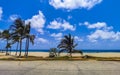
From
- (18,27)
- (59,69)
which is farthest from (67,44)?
(59,69)

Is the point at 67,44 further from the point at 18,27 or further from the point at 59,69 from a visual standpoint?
the point at 59,69

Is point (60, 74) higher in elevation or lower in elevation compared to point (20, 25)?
lower

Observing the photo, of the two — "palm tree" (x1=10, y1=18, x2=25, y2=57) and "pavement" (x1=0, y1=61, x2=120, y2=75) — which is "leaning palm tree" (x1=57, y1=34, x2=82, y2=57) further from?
"pavement" (x1=0, y1=61, x2=120, y2=75)

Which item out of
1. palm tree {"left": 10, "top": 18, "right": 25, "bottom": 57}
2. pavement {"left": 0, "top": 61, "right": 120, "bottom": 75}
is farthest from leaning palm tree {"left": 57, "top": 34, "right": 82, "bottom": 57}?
pavement {"left": 0, "top": 61, "right": 120, "bottom": 75}

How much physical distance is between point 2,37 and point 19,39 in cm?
2729

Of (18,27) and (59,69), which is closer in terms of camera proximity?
(59,69)

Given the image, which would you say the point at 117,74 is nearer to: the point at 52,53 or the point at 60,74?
the point at 60,74

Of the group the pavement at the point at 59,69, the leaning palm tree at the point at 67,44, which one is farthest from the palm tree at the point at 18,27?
the pavement at the point at 59,69

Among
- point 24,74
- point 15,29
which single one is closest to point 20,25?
point 15,29

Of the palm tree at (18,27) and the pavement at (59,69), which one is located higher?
the palm tree at (18,27)

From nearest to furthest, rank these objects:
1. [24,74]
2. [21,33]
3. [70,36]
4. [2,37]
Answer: [24,74] → [70,36] → [21,33] → [2,37]

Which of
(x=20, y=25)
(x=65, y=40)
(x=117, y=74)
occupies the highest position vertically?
(x=20, y=25)

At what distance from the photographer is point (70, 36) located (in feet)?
175

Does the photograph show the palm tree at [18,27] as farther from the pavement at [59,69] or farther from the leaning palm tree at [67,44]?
the pavement at [59,69]
